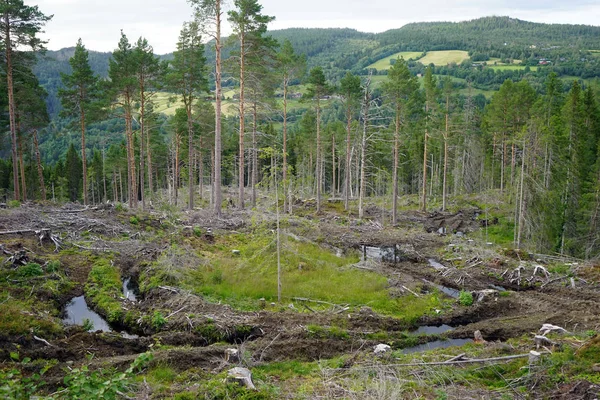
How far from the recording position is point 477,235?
108 ft

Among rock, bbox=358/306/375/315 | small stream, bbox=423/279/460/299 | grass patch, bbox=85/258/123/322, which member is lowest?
small stream, bbox=423/279/460/299

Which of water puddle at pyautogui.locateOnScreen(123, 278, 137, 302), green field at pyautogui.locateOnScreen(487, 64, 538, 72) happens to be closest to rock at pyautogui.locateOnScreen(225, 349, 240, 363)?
water puddle at pyautogui.locateOnScreen(123, 278, 137, 302)

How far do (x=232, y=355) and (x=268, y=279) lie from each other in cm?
595

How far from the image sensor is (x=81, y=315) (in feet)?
41.4

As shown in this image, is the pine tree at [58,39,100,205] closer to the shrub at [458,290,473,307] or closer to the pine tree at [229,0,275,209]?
the pine tree at [229,0,275,209]

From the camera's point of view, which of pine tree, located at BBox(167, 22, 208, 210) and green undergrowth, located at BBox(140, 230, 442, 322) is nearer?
green undergrowth, located at BBox(140, 230, 442, 322)

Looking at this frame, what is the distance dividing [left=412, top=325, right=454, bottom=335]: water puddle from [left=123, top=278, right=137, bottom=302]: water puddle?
31.4ft

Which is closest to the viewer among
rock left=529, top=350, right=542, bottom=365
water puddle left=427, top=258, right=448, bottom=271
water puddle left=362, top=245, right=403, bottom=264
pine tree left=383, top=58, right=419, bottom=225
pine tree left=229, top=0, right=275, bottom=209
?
rock left=529, top=350, right=542, bottom=365

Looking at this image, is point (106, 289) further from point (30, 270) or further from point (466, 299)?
point (466, 299)

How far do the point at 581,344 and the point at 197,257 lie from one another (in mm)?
13247

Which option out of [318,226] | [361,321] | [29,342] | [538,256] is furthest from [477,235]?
[29,342]

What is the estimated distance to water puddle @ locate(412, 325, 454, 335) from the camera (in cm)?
1279

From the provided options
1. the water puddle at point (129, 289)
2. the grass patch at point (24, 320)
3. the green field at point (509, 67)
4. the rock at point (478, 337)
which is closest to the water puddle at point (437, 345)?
the rock at point (478, 337)

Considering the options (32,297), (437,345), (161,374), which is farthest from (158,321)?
(437,345)
